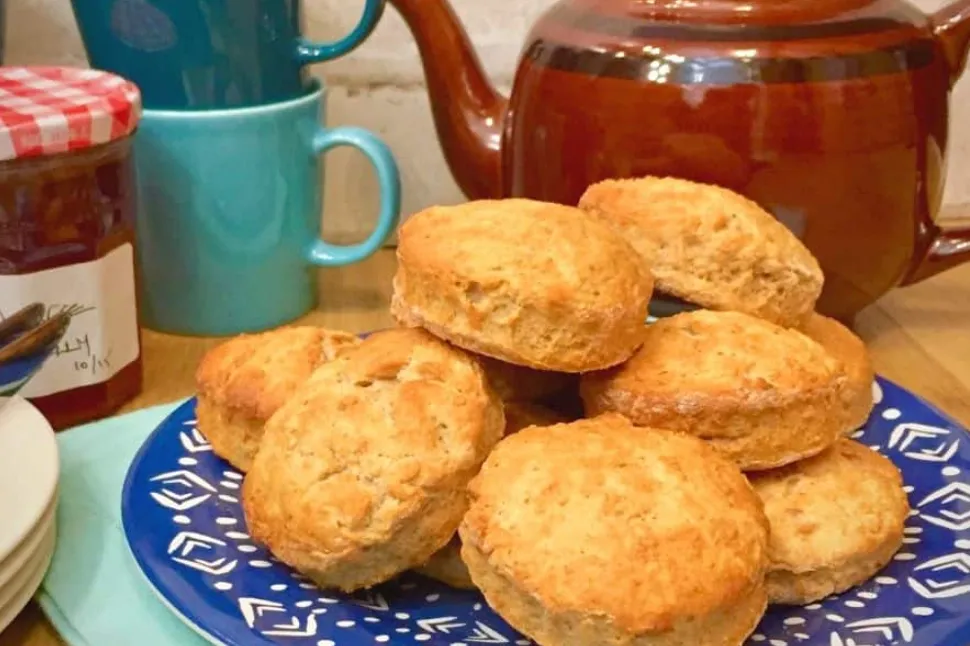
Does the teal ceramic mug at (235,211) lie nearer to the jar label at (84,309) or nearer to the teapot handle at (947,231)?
Result: the jar label at (84,309)

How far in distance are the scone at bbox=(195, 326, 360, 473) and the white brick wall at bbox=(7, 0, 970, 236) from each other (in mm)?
505

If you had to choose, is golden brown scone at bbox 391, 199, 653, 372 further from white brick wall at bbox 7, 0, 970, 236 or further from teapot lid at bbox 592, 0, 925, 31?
white brick wall at bbox 7, 0, 970, 236

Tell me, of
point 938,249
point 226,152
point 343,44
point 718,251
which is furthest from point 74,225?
point 938,249

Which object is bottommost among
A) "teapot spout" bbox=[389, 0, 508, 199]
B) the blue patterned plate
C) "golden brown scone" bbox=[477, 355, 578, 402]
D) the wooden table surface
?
the wooden table surface

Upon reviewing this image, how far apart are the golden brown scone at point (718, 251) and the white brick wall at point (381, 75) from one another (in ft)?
1.75

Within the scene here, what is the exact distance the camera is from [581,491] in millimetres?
490

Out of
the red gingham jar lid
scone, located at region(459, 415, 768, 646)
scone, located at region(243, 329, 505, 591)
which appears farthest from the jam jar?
scone, located at region(459, 415, 768, 646)

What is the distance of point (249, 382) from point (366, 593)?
16cm

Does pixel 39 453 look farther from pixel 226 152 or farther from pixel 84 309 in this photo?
pixel 226 152

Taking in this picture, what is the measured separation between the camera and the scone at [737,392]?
0.56 m

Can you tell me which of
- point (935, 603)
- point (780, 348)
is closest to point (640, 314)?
point (780, 348)

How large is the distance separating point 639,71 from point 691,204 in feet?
0.59

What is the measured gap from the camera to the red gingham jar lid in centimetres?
68

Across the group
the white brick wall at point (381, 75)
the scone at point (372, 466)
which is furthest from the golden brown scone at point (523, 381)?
the white brick wall at point (381, 75)
